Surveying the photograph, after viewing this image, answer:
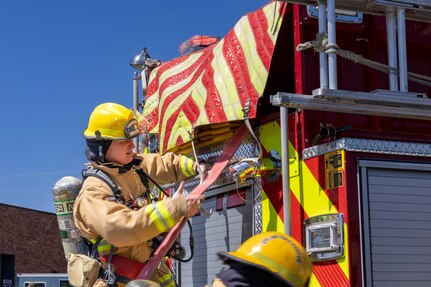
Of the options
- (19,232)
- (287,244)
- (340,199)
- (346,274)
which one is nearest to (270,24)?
(340,199)

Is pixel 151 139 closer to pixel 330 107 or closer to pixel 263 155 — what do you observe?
pixel 263 155

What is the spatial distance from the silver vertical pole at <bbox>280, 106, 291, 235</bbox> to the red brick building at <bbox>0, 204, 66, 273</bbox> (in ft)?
73.8

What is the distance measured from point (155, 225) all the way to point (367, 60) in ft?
4.06

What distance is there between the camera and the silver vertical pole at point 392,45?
3543 mm

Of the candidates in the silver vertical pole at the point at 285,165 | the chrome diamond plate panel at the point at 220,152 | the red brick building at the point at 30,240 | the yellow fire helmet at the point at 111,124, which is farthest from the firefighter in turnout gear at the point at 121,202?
the red brick building at the point at 30,240

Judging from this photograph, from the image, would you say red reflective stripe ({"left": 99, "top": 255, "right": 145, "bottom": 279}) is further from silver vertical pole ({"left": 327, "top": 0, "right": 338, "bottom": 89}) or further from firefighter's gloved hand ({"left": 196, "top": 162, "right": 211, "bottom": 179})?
silver vertical pole ({"left": 327, "top": 0, "right": 338, "bottom": 89})

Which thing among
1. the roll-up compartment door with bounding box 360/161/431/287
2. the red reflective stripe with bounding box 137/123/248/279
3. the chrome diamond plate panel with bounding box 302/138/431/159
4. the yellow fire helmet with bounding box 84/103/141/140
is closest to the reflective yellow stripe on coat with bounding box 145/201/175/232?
the red reflective stripe with bounding box 137/123/248/279

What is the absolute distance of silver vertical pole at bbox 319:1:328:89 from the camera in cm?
332

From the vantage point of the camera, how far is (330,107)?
338 cm

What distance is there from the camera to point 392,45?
3.56 metres

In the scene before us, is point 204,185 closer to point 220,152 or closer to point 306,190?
point 220,152

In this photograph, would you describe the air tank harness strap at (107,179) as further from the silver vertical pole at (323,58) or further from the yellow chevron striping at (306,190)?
the silver vertical pole at (323,58)

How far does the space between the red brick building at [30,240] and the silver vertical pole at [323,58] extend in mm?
22728

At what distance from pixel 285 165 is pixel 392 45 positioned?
735mm
